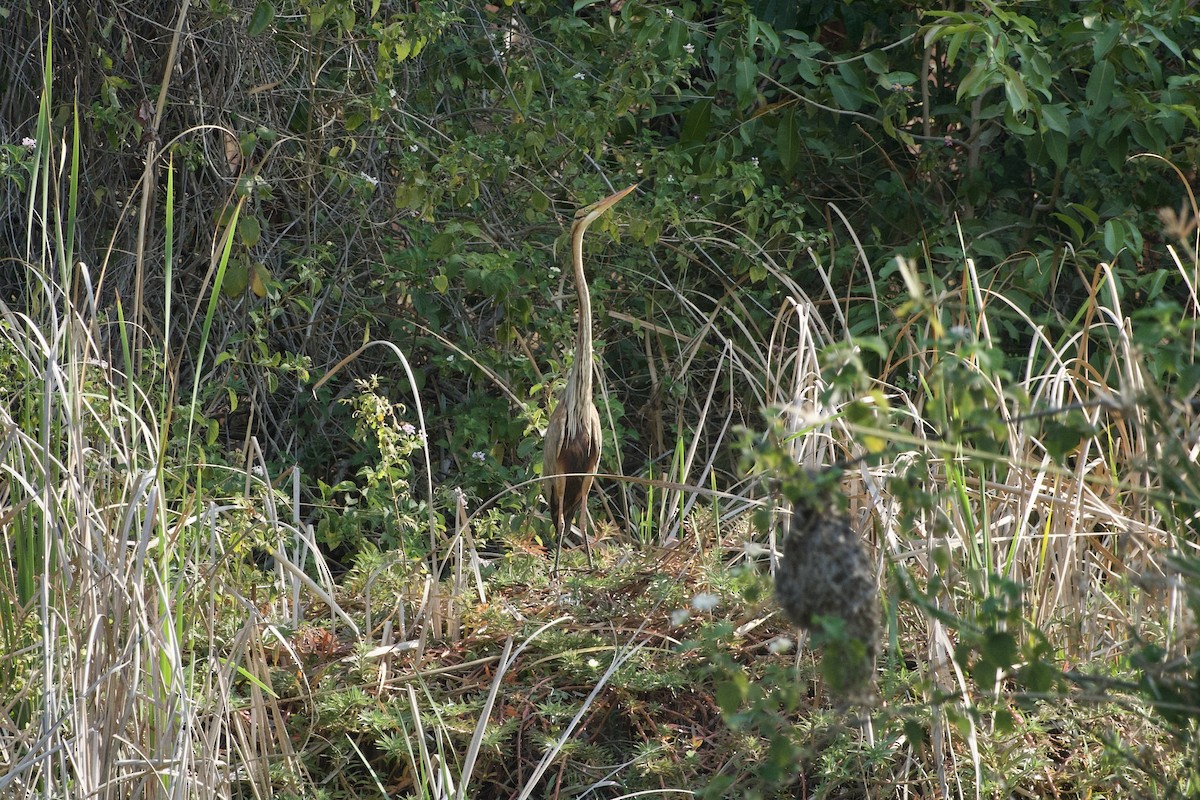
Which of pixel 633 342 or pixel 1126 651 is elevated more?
pixel 1126 651

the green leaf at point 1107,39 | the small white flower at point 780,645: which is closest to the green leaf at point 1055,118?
the green leaf at point 1107,39

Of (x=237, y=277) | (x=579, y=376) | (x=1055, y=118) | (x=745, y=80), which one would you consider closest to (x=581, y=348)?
(x=579, y=376)

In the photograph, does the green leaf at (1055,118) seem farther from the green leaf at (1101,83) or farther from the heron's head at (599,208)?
the heron's head at (599,208)

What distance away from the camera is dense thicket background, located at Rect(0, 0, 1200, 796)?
3.18 m

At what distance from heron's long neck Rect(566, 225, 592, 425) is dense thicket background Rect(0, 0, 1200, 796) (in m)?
0.29

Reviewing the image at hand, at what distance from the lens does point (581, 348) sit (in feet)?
9.13

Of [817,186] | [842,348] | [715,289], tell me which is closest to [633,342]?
[715,289]

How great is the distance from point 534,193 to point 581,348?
3.14ft

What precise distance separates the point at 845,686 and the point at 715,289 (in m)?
3.54

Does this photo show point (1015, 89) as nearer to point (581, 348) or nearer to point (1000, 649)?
point (581, 348)

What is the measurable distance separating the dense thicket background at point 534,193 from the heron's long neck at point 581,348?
294 mm

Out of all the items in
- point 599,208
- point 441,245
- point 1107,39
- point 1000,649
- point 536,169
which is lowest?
point 441,245

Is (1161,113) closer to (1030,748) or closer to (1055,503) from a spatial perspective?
(1055,503)

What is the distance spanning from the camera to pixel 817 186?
4.29 m
